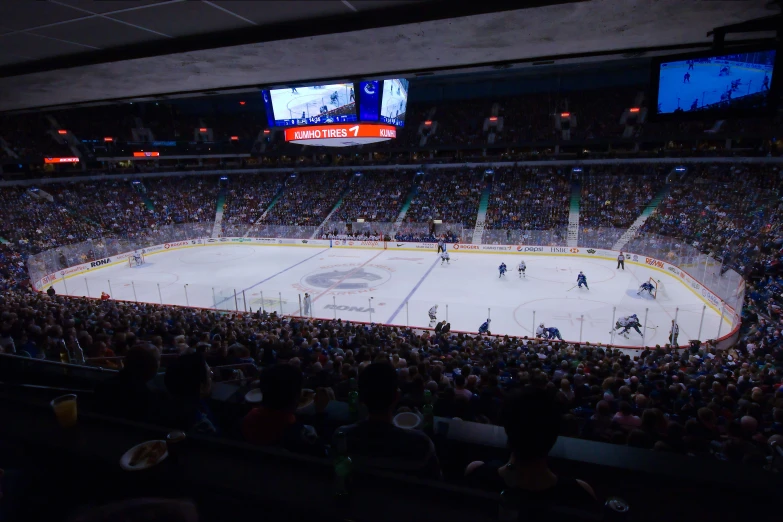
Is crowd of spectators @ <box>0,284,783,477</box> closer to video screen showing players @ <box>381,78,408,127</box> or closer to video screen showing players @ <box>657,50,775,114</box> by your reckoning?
video screen showing players @ <box>657,50,775,114</box>

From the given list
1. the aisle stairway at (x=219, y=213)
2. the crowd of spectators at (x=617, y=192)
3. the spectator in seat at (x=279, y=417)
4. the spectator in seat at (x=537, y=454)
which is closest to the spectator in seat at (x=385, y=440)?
the spectator in seat at (x=279, y=417)

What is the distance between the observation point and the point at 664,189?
32.3 m

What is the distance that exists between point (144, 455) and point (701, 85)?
20.3 ft

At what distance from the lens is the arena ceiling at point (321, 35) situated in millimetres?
3729

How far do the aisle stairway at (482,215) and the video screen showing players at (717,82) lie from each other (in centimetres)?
2731

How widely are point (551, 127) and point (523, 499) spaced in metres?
45.1

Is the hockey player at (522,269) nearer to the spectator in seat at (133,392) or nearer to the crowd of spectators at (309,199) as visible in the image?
the crowd of spectators at (309,199)

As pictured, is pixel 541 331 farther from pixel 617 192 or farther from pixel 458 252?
pixel 617 192

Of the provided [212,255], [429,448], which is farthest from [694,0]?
[212,255]

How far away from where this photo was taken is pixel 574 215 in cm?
3350

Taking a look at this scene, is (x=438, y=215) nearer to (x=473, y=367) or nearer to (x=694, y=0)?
(x=473, y=367)

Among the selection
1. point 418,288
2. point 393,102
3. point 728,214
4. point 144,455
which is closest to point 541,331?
point 418,288

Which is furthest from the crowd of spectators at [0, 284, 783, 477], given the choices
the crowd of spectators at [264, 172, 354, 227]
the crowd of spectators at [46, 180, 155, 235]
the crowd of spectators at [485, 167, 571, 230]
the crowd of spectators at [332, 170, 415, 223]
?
the crowd of spectators at [264, 172, 354, 227]

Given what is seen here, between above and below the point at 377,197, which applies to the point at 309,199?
below
